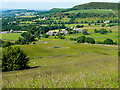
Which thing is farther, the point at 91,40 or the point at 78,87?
the point at 91,40

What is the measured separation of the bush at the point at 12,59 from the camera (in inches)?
954

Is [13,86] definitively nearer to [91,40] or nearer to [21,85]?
[21,85]

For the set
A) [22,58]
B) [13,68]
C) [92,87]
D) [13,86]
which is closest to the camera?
[92,87]

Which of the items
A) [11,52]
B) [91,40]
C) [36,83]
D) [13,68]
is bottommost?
[91,40]

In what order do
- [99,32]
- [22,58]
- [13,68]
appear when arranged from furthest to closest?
[99,32], [22,58], [13,68]

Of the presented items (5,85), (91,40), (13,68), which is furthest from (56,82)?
(91,40)

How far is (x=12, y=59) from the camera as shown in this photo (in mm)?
25453

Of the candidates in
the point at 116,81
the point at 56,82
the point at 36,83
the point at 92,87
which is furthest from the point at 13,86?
the point at 116,81

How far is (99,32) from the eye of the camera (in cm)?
18200

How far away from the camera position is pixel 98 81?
601 cm

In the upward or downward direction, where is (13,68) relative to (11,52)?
downward

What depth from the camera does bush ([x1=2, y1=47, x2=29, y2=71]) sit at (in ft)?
79.5

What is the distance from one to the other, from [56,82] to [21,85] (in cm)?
124

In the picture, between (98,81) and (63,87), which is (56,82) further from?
(98,81)
